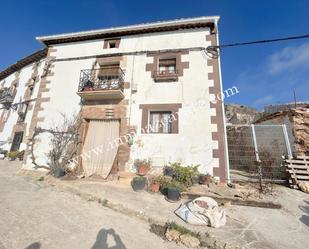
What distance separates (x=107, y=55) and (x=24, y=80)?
8.24m

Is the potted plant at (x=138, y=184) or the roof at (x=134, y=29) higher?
the roof at (x=134, y=29)

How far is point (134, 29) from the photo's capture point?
30.1 ft

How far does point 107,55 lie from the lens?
9.25m

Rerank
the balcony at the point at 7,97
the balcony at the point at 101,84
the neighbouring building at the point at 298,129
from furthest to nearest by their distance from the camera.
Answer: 1. the balcony at the point at 7,97
2. the balcony at the point at 101,84
3. the neighbouring building at the point at 298,129

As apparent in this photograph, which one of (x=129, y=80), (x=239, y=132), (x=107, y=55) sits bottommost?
(x=239, y=132)

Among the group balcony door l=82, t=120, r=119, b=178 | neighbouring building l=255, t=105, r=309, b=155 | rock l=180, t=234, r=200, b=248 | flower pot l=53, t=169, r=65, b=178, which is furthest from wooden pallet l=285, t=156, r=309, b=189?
flower pot l=53, t=169, r=65, b=178

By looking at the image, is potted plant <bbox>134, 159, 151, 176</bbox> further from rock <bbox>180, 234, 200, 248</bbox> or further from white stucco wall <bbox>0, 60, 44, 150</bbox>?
white stucco wall <bbox>0, 60, 44, 150</bbox>

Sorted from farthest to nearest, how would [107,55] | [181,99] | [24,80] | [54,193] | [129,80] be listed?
[24,80], [107,55], [129,80], [181,99], [54,193]

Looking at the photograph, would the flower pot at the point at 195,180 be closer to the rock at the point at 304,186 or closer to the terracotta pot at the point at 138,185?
the terracotta pot at the point at 138,185

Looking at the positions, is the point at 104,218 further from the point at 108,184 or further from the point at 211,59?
the point at 211,59

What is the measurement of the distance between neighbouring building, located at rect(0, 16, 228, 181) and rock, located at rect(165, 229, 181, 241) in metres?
3.53

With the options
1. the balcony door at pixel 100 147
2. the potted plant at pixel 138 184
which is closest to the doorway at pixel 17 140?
the balcony door at pixel 100 147

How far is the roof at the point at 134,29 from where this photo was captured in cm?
855

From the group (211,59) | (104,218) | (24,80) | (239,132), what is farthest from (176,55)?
(24,80)
